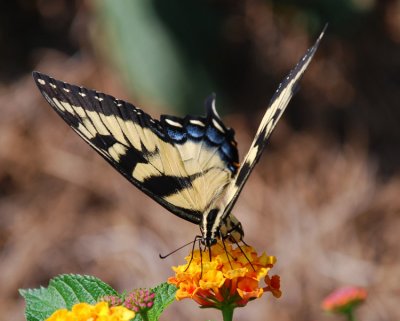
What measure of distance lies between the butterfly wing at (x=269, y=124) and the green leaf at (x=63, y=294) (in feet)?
1.26

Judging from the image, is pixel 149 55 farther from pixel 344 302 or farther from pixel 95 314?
pixel 95 314

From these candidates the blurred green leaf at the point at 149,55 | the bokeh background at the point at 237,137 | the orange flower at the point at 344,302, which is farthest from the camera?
the blurred green leaf at the point at 149,55

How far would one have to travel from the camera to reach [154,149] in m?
1.79

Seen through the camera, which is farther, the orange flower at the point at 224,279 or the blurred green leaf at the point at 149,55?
the blurred green leaf at the point at 149,55

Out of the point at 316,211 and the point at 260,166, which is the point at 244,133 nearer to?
the point at 260,166

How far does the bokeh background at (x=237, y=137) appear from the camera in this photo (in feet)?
13.4

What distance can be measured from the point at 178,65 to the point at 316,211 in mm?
1216

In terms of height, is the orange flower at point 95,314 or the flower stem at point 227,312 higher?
the flower stem at point 227,312

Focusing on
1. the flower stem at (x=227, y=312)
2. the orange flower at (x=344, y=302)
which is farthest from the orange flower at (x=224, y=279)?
the orange flower at (x=344, y=302)

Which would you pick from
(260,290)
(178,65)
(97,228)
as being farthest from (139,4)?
(260,290)

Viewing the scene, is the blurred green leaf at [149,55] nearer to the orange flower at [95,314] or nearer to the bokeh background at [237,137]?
the bokeh background at [237,137]

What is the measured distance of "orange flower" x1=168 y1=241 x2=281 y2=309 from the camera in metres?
1.39

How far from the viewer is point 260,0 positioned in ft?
17.5

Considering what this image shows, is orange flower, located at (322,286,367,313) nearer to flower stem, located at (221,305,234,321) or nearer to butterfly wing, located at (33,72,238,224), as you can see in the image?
butterfly wing, located at (33,72,238,224)
